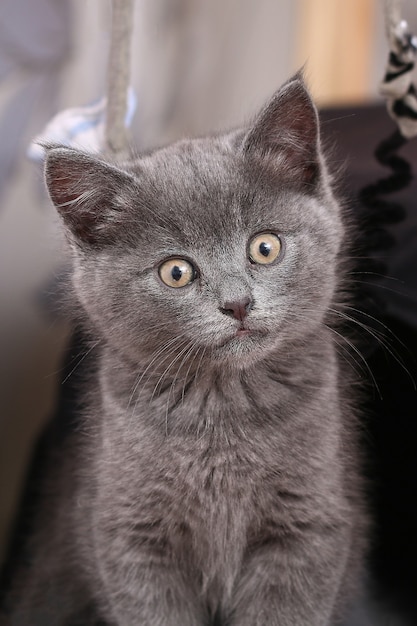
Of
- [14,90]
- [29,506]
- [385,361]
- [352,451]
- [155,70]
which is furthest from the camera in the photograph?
[155,70]

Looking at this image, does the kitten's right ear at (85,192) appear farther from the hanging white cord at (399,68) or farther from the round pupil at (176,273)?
the hanging white cord at (399,68)

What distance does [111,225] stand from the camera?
96 centimetres

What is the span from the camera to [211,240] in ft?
2.93

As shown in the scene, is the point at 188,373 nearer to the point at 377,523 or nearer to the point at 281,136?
the point at 281,136

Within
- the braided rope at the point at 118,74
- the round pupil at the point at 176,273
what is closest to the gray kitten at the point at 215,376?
the round pupil at the point at 176,273

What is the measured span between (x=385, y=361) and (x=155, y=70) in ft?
4.41

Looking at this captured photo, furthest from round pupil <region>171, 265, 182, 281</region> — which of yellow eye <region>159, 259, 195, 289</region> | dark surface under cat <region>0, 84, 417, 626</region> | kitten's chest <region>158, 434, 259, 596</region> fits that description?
dark surface under cat <region>0, 84, 417, 626</region>

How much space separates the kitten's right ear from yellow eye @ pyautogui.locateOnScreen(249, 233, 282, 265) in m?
0.18

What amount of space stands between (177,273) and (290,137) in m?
0.25

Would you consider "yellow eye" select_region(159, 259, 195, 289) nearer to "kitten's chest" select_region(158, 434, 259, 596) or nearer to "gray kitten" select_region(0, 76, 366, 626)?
"gray kitten" select_region(0, 76, 366, 626)

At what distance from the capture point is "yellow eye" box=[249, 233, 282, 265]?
906mm

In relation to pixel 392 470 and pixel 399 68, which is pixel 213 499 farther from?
pixel 399 68

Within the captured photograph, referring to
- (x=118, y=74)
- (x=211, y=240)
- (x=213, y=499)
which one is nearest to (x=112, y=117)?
(x=118, y=74)

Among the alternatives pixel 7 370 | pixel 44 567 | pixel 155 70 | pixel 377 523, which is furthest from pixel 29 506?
pixel 155 70
